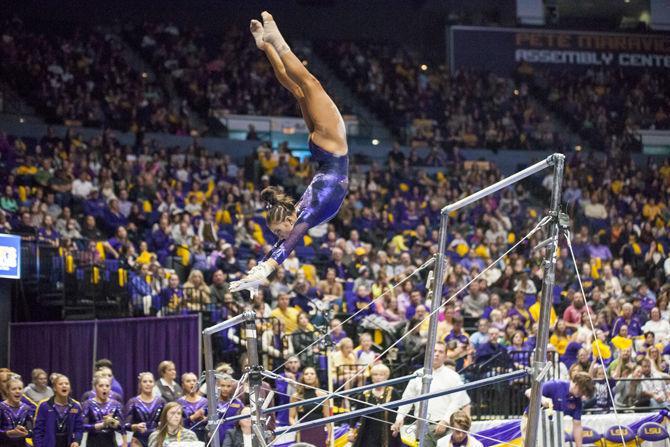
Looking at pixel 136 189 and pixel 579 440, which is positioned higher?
pixel 136 189

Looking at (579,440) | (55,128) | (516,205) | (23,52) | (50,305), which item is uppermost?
(23,52)

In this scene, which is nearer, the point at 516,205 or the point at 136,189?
the point at 136,189

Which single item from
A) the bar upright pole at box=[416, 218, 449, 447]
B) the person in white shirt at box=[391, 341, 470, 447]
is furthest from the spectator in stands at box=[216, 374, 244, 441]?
the bar upright pole at box=[416, 218, 449, 447]

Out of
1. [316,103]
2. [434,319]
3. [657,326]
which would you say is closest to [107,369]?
[434,319]

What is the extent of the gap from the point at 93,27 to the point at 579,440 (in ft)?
59.2

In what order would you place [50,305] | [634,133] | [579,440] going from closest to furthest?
[579,440] → [50,305] → [634,133]

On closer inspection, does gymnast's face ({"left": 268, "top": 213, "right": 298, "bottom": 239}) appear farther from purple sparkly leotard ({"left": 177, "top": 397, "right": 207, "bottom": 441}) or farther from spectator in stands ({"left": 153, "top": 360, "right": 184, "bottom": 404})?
spectator in stands ({"left": 153, "top": 360, "right": 184, "bottom": 404})

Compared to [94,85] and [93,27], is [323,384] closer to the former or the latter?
[94,85]

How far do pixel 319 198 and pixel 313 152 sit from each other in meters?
0.48

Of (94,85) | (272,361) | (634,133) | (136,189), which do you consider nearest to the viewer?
(272,361)

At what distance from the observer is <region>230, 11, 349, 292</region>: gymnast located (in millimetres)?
6379

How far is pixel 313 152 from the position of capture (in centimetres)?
688

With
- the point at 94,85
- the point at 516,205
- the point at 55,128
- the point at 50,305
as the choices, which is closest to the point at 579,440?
the point at 50,305

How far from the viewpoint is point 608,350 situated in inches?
524
